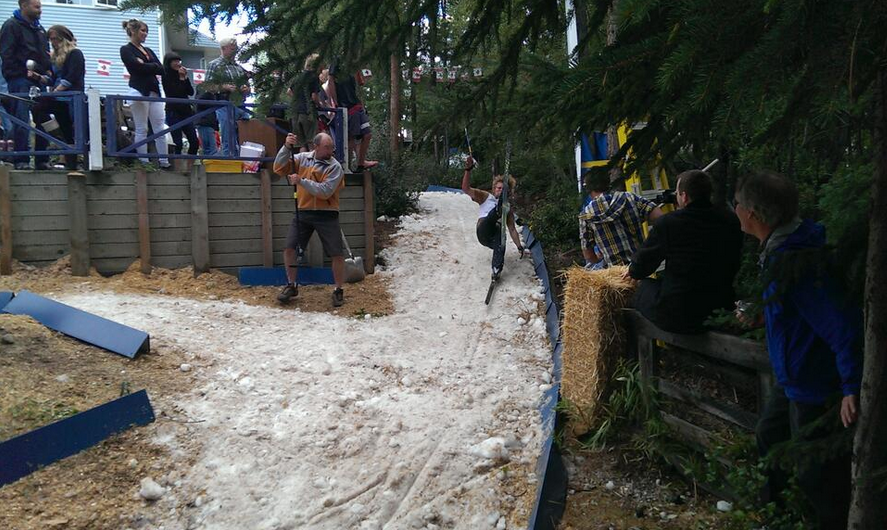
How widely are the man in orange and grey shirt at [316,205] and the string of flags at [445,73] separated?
3339 mm

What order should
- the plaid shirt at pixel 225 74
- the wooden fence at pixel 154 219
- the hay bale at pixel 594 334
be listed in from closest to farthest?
the plaid shirt at pixel 225 74 → the hay bale at pixel 594 334 → the wooden fence at pixel 154 219

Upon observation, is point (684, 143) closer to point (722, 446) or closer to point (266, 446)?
point (722, 446)

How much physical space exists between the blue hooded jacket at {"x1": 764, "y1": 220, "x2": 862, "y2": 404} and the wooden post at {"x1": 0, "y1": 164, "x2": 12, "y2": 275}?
25.5ft

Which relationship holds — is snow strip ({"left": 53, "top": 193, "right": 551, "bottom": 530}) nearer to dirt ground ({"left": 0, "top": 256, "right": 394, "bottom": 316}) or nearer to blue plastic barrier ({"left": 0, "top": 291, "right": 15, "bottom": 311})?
dirt ground ({"left": 0, "top": 256, "right": 394, "bottom": 316})

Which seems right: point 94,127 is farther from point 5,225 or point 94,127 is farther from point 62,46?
point 5,225

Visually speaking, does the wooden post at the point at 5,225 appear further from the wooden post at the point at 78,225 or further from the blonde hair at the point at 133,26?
the blonde hair at the point at 133,26

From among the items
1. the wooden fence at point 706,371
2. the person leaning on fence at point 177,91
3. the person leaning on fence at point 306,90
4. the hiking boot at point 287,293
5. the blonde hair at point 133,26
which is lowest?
the hiking boot at point 287,293

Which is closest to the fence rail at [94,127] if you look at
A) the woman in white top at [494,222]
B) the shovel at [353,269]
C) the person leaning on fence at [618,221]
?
the shovel at [353,269]

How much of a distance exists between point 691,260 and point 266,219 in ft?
19.8

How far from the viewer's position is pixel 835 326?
2.51 m

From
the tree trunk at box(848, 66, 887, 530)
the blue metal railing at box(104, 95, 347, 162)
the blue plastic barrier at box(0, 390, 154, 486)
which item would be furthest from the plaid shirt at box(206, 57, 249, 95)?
the blue metal railing at box(104, 95, 347, 162)

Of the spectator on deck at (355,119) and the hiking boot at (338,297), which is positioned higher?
the spectator on deck at (355,119)

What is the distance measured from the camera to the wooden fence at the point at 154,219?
26.2 feet

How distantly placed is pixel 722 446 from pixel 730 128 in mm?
1986
